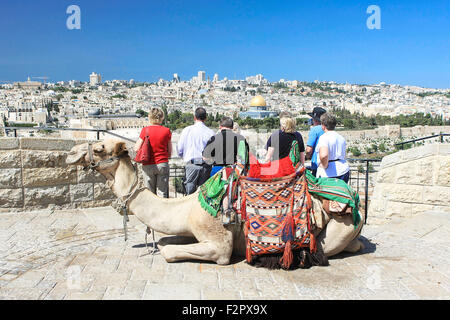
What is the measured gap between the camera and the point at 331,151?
4227mm

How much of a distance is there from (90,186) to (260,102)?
97635 millimetres

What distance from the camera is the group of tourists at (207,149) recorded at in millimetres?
4113

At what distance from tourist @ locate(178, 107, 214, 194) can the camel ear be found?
994 millimetres

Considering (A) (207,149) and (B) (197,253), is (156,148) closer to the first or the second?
(A) (207,149)

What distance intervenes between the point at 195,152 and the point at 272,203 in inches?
56.4

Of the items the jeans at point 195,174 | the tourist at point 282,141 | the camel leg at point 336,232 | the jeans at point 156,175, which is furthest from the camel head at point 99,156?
the camel leg at point 336,232

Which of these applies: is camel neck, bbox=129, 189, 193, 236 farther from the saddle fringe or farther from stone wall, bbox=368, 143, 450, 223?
stone wall, bbox=368, 143, 450, 223

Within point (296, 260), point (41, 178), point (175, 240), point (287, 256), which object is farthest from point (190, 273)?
point (41, 178)

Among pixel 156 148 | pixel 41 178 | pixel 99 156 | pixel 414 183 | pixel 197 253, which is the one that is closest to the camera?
pixel 197 253

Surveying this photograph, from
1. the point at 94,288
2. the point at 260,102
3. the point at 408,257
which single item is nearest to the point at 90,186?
the point at 94,288

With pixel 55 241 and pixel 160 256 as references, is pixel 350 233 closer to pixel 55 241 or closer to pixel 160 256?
pixel 160 256

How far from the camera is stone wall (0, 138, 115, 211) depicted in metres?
5.34
